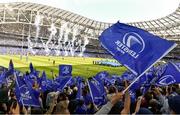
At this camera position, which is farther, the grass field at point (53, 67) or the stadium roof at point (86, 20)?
the stadium roof at point (86, 20)

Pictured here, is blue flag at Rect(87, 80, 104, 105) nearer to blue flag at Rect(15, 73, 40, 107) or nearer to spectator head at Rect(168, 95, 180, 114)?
blue flag at Rect(15, 73, 40, 107)

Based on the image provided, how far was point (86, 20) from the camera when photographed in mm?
138875

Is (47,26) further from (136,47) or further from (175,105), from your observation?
(175,105)

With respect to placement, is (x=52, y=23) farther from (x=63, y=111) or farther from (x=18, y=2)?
(x=63, y=111)

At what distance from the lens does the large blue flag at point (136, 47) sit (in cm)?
745

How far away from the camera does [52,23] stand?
13450 cm

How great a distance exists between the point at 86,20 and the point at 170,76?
124108 millimetres

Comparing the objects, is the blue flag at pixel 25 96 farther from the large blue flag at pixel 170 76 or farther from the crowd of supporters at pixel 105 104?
the large blue flag at pixel 170 76

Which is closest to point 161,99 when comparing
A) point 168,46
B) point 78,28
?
point 168,46

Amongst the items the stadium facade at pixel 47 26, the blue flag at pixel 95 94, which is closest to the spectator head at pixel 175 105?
the blue flag at pixel 95 94

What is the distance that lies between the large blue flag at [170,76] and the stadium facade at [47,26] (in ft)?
340

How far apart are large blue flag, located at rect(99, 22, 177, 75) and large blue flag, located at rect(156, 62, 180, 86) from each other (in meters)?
6.84

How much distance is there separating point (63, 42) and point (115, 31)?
440 ft

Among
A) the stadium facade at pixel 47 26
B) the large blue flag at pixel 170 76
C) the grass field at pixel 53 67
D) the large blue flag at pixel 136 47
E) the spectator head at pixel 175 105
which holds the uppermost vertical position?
the stadium facade at pixel 47 26
